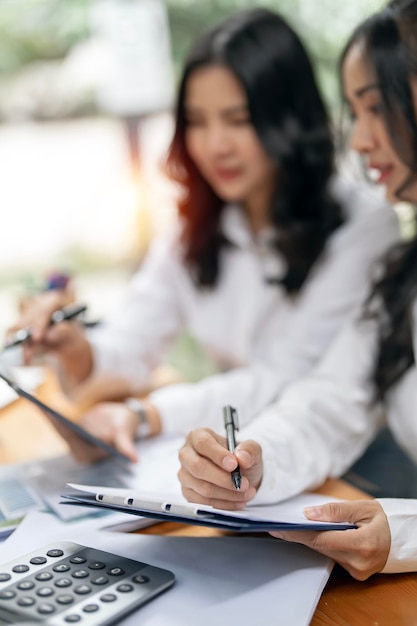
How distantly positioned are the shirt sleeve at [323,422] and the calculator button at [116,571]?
0.68 feet

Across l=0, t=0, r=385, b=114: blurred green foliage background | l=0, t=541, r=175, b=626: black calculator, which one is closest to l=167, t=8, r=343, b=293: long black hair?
→ l=0, t=541, r=175, b=626: black calculator

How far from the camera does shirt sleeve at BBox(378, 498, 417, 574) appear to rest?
2.44 feet

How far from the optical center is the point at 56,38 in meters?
2.72

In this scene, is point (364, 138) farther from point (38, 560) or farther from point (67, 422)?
point (38, 560)

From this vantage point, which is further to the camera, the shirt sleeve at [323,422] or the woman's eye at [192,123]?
the woman's eye at [192,123]

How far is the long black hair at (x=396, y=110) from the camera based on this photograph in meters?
0.99

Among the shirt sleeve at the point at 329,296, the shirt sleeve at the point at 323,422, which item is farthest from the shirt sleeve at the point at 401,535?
the shirt sleeve at the point at 329,296

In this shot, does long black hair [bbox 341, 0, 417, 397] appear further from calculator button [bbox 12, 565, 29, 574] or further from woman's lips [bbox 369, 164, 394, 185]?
calculator button [bbox 12, 565, 29, 574]

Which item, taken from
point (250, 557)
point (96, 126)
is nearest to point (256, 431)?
point (250, 557)

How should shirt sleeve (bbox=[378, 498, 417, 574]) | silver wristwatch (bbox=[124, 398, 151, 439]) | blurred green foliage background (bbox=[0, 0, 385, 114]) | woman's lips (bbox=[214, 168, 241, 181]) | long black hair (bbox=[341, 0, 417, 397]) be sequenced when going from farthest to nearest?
blurred green foliage background (bbox=[0, 0, 385, 114]), woman's lips (bbox=[214, 168, 241, 181]), silver wristwatch (bbox=[124, 398, 151, 439]), long black hair (bbox=[341, 0, 417, 397]), shirt sleeve (bbox=[378, 498, 417, 574])

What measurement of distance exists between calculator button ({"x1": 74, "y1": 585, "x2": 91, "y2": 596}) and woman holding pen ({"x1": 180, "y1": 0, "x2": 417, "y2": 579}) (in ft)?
0.56

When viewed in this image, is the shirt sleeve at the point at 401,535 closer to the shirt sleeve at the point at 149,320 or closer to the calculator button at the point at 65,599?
the calculator button at the point at 65,599

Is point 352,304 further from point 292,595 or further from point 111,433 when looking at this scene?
point 292,595

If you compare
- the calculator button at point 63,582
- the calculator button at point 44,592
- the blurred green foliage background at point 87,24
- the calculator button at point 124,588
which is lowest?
the calculator button at point 124,588
